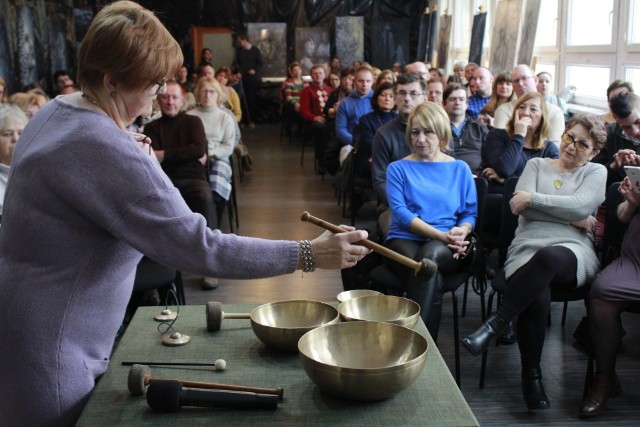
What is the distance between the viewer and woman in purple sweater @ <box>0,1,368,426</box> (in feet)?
4.93

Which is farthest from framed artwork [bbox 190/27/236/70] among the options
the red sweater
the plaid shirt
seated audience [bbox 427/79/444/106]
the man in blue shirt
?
seated audience [bbox 427/79/444/106]

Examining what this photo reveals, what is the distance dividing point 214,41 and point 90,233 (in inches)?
626

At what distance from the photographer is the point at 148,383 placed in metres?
1.62

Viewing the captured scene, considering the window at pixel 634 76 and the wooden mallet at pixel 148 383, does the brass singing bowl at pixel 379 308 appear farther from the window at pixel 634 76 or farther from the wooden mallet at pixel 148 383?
the window at pixel 634 76

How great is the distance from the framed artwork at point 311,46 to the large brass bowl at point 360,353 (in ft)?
49.1

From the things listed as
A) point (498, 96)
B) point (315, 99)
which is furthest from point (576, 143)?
point (315, 99)

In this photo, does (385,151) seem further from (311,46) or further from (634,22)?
(311,46)

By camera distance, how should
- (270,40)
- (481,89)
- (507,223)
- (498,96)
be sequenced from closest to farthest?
(507,223) < (498,96) < (481,89) < (270,40)

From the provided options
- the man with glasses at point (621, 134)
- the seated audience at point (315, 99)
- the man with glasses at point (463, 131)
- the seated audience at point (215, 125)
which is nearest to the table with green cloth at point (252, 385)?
the man with glasses at point (621, 134)

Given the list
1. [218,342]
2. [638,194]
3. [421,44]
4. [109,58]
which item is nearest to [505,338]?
[638,194]

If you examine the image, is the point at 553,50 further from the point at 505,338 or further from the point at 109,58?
the point at 109,58

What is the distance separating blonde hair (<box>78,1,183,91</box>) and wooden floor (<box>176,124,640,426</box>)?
2.10m

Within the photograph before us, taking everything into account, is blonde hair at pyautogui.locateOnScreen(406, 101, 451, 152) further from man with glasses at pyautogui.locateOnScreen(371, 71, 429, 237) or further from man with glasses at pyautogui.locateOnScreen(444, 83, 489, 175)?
man with glasses at pyautogui.locateOnScreen(444, 83, 489, 175)

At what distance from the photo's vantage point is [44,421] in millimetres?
1637
